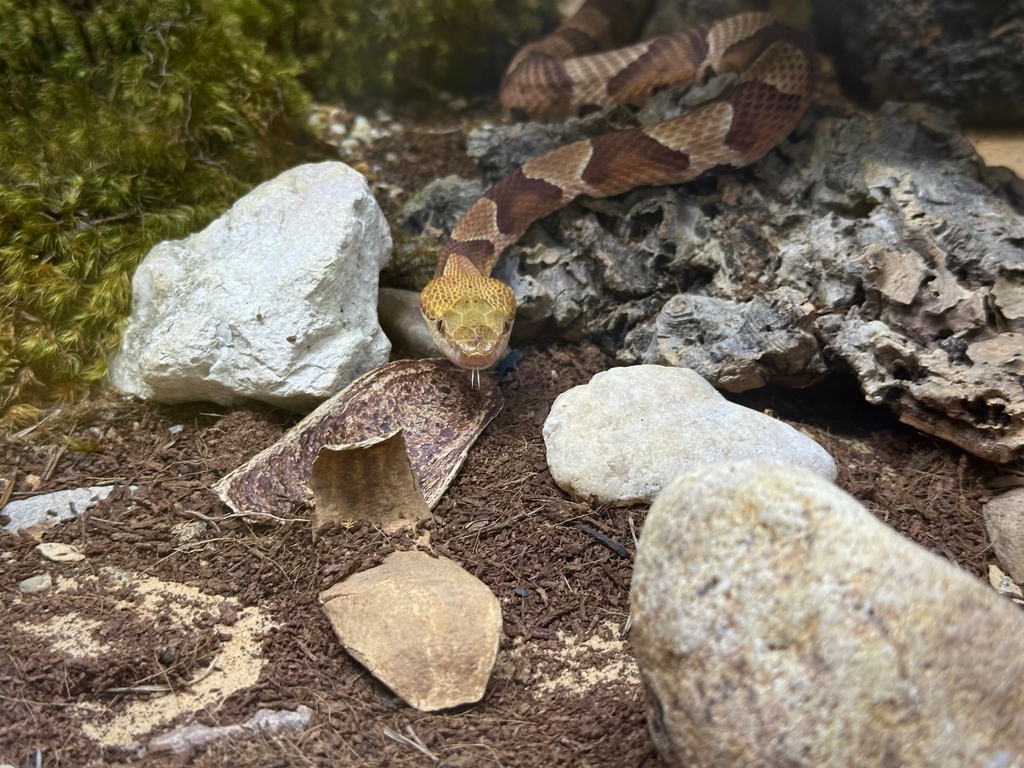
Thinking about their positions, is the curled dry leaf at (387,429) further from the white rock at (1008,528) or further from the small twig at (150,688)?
the white rock at (1008,528)

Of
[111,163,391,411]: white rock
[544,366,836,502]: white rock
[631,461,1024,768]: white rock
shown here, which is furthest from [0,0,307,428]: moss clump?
[631,461,1024,768]: white rock

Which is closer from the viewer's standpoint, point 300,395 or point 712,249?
point 300,395

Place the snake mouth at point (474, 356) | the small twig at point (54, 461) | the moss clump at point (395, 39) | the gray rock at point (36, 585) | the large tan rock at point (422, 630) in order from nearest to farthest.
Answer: the large tan rock at point (422, 630)
the gray rock at point (36, 585)
the small twig at point (54, 461)
the snake mouth at point (474, 356)
the moss clump at point (395, 39)

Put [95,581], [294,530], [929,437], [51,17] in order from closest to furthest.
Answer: [95,581]
[294,530]
[929,437]
[51,17]

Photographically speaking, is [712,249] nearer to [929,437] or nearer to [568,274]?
[568,274]

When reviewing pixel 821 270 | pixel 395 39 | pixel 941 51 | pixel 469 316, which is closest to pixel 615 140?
pixel 821 270

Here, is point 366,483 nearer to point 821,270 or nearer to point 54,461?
point 54,461

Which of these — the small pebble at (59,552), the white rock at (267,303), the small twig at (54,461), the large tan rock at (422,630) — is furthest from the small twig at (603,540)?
the small twig at (54,461)

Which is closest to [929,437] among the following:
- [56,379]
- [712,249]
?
[712,249]
